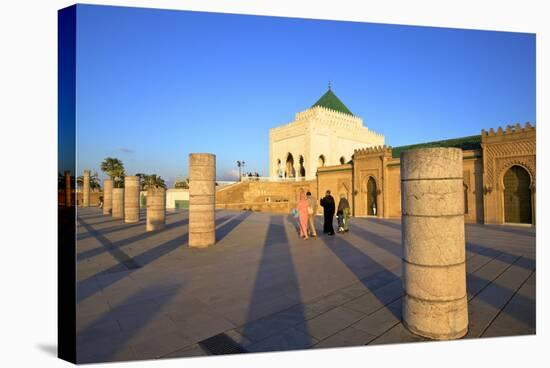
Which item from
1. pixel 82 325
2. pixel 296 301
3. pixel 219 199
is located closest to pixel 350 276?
pixel 296 301

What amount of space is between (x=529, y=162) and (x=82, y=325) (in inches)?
599

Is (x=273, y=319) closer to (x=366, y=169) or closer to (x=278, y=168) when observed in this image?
(x=366, y=169)

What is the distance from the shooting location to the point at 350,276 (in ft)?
16.1

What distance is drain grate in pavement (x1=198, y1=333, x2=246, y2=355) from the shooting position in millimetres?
2869

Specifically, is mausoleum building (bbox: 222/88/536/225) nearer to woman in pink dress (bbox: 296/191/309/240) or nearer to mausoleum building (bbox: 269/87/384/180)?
mausoleum building (bbox: 269/87/384/180)

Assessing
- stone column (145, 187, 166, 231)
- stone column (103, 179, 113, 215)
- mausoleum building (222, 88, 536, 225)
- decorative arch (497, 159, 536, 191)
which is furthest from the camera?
stone column (103, 179, 113, 215)

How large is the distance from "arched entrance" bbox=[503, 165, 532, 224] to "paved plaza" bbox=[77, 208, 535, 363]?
693 centimetres

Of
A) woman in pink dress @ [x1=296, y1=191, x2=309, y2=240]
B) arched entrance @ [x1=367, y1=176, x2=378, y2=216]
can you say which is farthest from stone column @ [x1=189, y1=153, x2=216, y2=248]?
arched entrance @ [x1=367, y1=176, x2=378, y2=216]

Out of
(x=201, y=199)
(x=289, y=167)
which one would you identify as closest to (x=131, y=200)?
(x=201, y=199)

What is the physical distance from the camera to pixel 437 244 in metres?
3.02

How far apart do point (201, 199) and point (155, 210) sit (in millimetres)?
4100

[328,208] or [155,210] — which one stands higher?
[328,208]

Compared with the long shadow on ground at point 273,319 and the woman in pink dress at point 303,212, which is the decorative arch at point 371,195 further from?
the long shadow on ground at point 273,319

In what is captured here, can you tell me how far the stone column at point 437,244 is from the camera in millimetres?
3008
